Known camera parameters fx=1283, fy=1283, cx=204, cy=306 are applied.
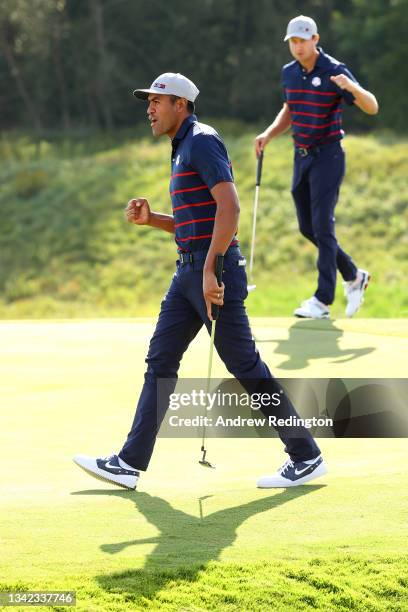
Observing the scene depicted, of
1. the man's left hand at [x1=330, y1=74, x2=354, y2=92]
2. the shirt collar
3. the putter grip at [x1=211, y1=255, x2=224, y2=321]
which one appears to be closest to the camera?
the putter grip at [x1=211, y1=255, x2=224, y2=321]

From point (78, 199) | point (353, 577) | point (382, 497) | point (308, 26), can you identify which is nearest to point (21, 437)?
point (382, 497)

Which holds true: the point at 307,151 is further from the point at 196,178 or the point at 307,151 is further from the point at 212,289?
the point at 212,289

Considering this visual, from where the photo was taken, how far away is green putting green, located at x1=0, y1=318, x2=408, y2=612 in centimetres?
445

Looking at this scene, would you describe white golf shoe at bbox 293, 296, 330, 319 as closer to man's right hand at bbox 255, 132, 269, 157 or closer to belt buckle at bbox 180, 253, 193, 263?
man's right hand at bbox 255, 132, 269, 157

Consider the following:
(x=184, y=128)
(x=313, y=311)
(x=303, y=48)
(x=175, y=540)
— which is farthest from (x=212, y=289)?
(x=313, y=311)

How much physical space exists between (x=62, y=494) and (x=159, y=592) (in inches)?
50.4

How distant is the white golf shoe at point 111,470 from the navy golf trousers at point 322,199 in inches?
203

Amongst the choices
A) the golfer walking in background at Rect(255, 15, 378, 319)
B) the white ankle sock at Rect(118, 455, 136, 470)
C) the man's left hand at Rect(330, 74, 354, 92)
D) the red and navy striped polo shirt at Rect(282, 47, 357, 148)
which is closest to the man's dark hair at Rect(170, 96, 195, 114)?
the white ankle sock at Rect(118, 455, 136, 470)

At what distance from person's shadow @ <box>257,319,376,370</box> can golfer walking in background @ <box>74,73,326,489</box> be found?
2.71 metres

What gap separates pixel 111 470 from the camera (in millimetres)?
5719

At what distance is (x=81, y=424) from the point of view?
6.98 metres

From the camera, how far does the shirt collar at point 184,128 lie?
5676mm

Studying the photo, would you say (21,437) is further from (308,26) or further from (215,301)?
(308,26)

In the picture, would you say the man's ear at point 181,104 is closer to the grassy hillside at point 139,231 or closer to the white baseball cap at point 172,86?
the white baseball cap at point 172,86
